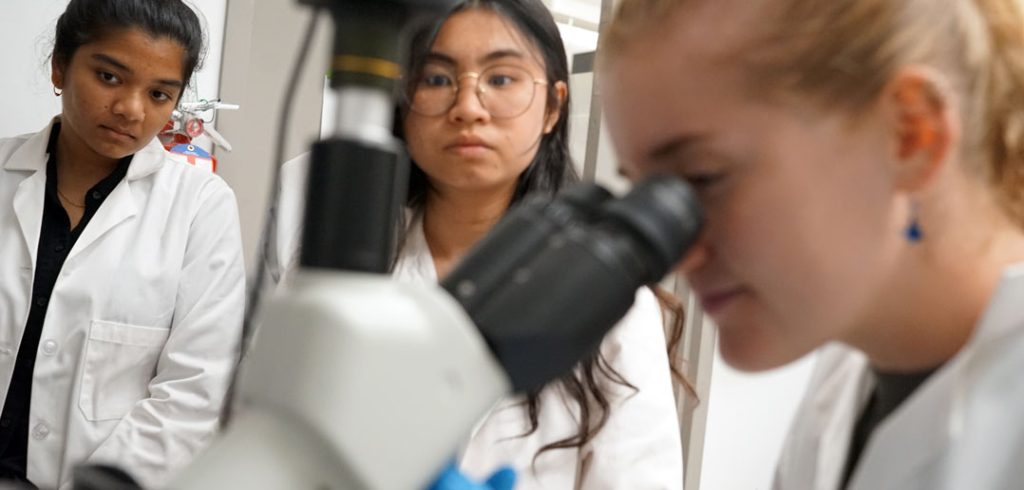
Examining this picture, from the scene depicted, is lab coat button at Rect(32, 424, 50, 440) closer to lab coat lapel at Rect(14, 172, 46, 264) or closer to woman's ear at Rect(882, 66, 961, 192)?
lab coat lapel at Rect(14, 172, 46, 264)

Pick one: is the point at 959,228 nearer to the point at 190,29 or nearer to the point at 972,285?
the point at 972,285

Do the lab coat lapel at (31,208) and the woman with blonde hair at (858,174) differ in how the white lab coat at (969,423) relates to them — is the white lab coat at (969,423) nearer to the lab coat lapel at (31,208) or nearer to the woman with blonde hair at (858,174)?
the woman with blonde hair at (858,174)

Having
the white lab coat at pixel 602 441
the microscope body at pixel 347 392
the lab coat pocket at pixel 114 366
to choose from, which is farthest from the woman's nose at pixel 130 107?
the microscope body at pixel 347 392

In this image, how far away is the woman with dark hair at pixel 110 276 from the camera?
4.51 ft

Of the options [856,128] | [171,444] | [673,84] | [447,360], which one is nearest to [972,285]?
[856,128]

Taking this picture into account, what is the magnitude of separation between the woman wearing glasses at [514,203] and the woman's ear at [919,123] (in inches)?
19.1

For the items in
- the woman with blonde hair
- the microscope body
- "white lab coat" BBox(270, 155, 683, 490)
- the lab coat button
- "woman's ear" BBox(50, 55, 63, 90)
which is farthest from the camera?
"woman's ear" BBox(50, 55, 63, 90)

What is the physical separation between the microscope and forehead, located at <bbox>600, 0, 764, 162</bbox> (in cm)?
19

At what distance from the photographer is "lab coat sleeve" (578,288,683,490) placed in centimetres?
94

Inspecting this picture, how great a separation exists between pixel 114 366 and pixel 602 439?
88 cm

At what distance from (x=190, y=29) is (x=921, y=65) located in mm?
1289

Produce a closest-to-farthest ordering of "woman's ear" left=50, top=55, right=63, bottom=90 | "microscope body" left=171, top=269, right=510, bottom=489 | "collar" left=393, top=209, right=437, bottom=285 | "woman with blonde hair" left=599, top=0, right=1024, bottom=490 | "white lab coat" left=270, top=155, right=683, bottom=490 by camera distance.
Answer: "microscope body" left=171, top=269, right=510, bottom=489 → "woman with blonde hair" left=599, top=0, right=1024, bottom=490 → "white lab coat" left=270, top=155, right=683, bottom=490 → "collar" left=393, top=209, right=437, bottom=285 → "woman's ear" left=50, top=55, right=63, bottom=90

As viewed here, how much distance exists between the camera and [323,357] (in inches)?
12.9

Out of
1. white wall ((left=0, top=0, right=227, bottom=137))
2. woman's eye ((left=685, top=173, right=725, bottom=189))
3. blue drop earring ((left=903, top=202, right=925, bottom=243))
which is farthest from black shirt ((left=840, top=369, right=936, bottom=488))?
white wall ((left=0, top=0, right=227, bottom=137))
